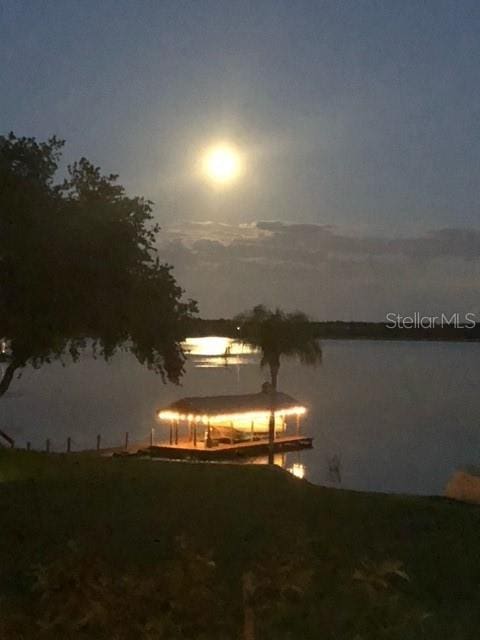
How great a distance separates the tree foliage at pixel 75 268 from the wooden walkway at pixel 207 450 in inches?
968

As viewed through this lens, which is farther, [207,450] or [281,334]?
[207,450]

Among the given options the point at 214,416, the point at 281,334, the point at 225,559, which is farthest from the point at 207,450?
the point at 225,559

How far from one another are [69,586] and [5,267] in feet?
27.7

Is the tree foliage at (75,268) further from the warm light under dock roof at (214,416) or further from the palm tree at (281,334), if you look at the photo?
the warm light under dock roof at (214,416)

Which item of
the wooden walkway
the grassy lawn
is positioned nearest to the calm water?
the wooden walkway

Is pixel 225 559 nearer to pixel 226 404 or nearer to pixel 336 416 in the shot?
pixel 226 404

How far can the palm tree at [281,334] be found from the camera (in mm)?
40562

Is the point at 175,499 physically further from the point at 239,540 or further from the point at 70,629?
the point at 70,629

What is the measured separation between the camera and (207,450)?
44.9m

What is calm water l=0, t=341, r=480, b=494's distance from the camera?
5409cm

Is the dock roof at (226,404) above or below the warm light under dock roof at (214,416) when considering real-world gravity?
above

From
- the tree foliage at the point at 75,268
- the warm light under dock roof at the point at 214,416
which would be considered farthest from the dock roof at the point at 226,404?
the tree foliage at the point at 75,268

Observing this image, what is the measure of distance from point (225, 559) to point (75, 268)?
23.3 feet

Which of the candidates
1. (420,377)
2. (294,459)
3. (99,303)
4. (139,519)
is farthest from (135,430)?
(420,377)
